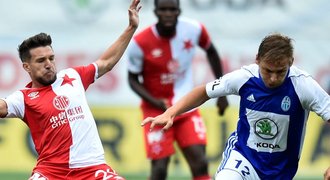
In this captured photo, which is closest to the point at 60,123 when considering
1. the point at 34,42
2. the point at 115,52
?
the point at 34,42

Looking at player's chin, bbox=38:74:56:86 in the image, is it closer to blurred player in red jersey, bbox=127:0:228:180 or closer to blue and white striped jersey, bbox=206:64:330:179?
blue and white striped jersey, bbox=206:64:330:179

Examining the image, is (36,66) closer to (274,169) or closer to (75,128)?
(75,128)

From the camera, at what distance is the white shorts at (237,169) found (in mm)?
8156

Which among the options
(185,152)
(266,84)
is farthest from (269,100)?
(185,152)

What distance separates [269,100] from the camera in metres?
8.15

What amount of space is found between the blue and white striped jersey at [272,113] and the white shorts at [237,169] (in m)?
0.04

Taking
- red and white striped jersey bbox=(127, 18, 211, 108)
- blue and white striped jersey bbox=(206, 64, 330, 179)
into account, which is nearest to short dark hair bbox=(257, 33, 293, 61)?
blue and white striped jersey bbox=(206, 64, 330, 179)

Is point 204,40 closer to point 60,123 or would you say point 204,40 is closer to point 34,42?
point 34,42

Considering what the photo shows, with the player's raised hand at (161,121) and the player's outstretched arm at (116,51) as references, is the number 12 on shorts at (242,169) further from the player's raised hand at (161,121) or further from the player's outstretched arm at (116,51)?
the player's outstretched arm at (116,51)

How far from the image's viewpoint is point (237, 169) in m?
8.22

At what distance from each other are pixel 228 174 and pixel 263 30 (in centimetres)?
780

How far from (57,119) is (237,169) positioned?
1.49m

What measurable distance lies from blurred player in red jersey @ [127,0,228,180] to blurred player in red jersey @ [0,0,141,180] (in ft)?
8.31

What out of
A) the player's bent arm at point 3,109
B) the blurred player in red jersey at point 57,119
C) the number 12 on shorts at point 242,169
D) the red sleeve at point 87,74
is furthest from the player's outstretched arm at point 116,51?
the number 12 on shorts at point 242,169
